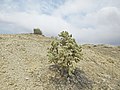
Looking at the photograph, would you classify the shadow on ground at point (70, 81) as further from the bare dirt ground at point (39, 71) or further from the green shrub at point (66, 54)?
the green shrub at point (66, 54)

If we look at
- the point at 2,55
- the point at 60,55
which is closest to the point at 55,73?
the point at 60,55

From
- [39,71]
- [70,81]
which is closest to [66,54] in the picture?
[70,81]

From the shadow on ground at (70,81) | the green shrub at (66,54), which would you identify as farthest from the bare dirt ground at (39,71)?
the green shrub at (66,54)

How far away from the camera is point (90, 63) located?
2170 cm

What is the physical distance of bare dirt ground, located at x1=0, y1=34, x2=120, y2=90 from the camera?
1584 centimetres

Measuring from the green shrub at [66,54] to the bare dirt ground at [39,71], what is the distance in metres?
0.90

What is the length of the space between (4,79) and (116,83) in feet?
29.4

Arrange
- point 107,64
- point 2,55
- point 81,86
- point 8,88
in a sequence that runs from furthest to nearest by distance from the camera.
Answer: point 107,64
point 2,55
point 81,86
point 8,88

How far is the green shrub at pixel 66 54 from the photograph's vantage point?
54.5ft

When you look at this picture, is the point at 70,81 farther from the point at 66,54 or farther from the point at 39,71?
the point at 39,71

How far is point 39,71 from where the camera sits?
1723cm

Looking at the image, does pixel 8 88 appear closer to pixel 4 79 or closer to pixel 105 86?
pixel 4 79

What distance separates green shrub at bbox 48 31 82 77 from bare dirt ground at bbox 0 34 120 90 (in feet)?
2.96

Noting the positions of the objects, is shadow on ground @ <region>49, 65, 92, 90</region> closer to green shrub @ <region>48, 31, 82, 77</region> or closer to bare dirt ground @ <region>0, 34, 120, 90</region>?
bare dirt ground @ <region>0, 34, 120, 90</region>
